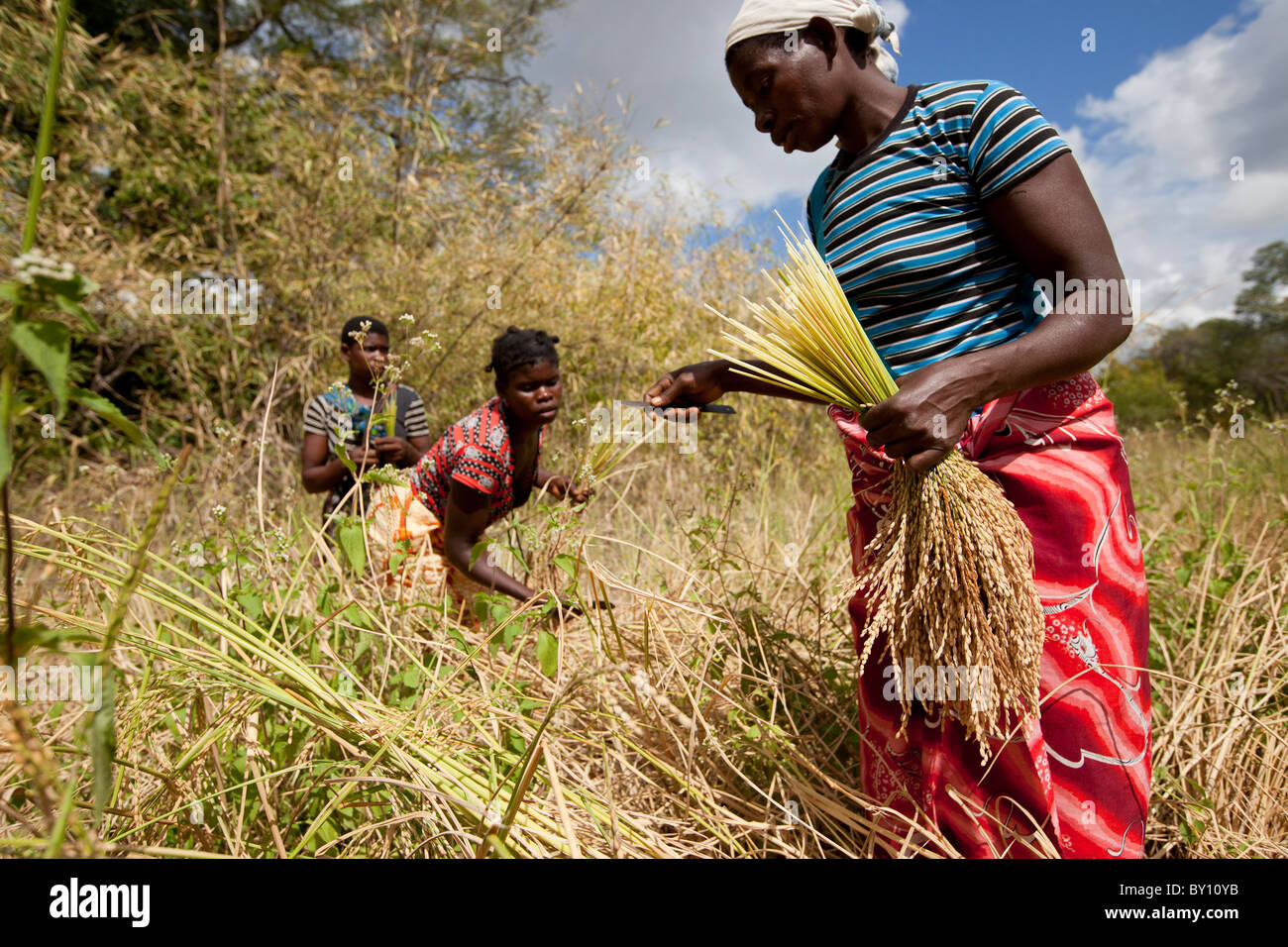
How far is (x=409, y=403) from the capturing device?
11.5ft

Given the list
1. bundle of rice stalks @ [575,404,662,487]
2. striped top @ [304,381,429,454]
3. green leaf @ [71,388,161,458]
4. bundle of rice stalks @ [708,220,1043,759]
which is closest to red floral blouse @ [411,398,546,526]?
striped top @ [304,381,429,454]

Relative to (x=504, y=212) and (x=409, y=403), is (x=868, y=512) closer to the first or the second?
(x=409, y=403)

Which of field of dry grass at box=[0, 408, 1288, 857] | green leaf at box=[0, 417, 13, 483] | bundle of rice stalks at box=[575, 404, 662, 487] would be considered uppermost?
bundle of rice stalks at box=[575, 404, 662, 487]

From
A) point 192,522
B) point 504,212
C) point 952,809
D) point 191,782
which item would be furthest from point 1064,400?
point 504,212

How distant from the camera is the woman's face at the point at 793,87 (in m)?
1.34

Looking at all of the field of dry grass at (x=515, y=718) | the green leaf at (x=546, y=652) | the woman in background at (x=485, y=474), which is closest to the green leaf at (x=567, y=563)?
the field of dry grass at (x=515, y=718)

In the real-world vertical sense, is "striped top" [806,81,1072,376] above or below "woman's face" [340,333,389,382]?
below

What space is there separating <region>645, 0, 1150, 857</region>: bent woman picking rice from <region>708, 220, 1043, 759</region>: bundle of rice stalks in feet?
0.11

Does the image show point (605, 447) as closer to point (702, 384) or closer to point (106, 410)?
point (702, 384)

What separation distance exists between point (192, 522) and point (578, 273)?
10.0ft

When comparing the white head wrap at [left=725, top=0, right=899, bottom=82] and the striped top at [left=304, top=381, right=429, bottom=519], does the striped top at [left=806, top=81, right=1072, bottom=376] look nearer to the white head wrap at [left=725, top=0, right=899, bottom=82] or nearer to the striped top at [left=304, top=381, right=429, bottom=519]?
the white head wrap at [left=725, top=0, right=899, bottom=82]

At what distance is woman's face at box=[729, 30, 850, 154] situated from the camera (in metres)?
1.34

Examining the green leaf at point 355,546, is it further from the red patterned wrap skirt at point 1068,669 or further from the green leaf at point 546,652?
the red patterned wrap skirt at point 1068,669

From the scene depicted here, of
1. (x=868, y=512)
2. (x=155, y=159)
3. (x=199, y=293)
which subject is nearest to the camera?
(x=868, y=512)
